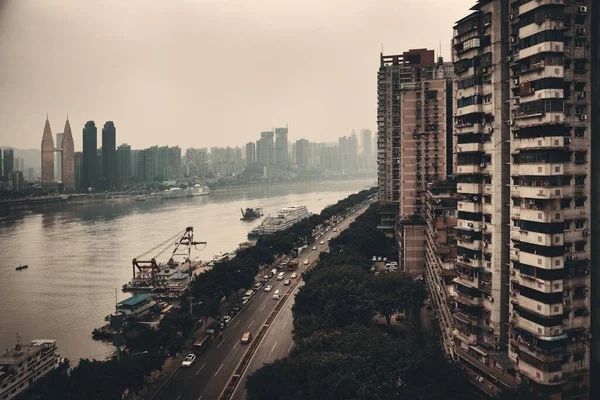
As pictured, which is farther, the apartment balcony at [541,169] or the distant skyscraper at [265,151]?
the distant skyscraper at [265,151]

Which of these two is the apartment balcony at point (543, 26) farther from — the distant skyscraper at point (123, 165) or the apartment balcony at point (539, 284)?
the distant skyscraper at point (123, 165)

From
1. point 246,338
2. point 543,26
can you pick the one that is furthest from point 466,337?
point 246,338

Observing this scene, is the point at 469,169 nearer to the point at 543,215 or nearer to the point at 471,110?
the point at 471,110

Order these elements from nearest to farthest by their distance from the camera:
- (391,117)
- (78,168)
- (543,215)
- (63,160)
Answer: (543,215) < (391,117) < (63,160) < (78,168)

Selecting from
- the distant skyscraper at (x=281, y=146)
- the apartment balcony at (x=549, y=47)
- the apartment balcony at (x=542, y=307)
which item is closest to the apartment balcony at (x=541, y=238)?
the apartment balcony at (x=542, y=307)

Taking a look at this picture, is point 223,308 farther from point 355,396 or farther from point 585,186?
point 585,186

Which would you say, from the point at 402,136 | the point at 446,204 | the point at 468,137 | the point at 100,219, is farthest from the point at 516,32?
the point at 100,219
